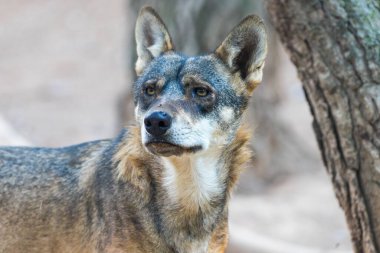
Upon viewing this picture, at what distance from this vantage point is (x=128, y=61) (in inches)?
513

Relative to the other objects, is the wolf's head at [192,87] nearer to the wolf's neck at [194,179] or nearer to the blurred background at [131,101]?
the wolf's neck at [194,179]

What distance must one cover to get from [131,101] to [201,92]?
7.02 metres

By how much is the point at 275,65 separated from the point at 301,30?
7070mm

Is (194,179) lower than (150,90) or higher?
lower

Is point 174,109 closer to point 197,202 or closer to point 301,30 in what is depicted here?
point 197,202

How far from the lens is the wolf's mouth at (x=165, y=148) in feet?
20.0

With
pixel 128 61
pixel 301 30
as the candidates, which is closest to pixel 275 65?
pixel 128 61

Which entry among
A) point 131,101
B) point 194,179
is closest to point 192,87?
point 194,179

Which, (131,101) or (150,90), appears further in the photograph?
(131,101)

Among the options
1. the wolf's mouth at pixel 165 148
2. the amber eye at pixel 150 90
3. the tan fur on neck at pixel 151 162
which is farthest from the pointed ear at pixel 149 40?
the wolf's mouth at pixel 165 148

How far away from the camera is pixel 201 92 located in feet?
21.1

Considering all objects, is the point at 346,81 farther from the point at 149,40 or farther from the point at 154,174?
the point at 154,174

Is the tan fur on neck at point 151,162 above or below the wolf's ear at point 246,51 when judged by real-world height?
below

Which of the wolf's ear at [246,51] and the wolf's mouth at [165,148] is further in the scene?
the wolf's ear at [246,51]
